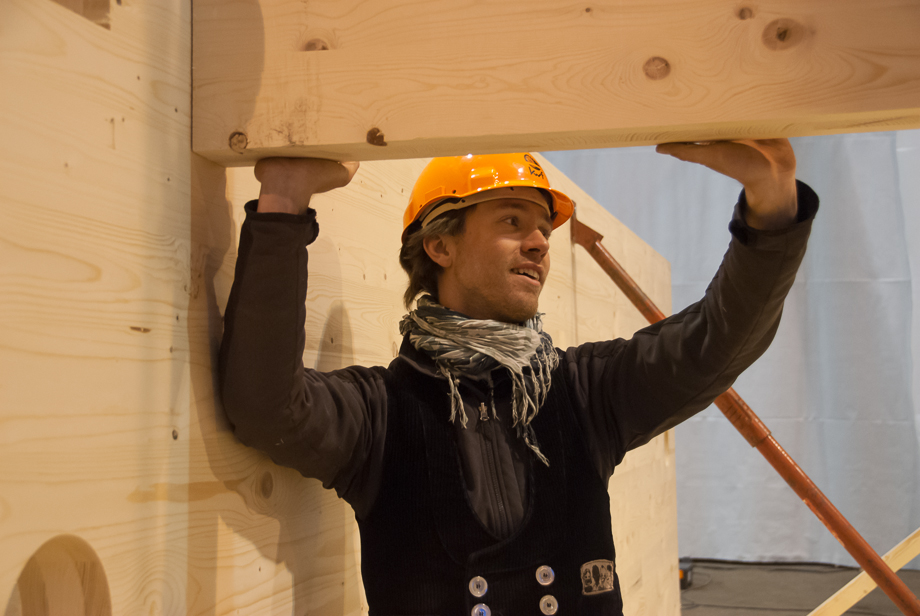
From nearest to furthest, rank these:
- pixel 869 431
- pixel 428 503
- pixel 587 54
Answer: pixel 587 54
pixel 428 503
pixel 869 431

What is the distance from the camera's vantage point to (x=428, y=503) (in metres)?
1.20

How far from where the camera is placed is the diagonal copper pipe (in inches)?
86.4

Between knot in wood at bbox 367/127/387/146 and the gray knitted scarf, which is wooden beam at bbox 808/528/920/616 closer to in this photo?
the gray knitted scarf

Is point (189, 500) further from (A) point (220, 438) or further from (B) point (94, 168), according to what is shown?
(B) point (94, 168)

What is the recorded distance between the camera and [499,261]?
1.44 meters

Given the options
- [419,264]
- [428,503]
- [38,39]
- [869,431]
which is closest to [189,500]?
[428,503]

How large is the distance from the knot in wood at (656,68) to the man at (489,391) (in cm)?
14

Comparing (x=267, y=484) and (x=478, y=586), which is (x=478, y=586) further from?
(x=267, y=484)

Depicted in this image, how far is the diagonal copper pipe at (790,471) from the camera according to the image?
219 cm

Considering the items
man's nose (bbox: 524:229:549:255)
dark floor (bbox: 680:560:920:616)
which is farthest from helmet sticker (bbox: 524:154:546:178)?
dark floor (bbox: 680:560:920:616)

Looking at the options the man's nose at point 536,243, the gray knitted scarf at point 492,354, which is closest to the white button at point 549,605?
the gray knitted scarf at point 492,354

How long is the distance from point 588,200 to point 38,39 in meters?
2.16

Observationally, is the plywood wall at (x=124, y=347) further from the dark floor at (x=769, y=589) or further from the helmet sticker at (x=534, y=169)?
the dark floor at (x=769, y=589)

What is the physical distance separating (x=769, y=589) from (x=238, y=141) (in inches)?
173
